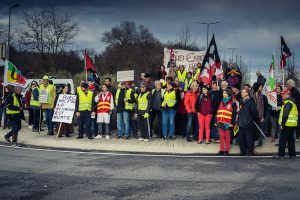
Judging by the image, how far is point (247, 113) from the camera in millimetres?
11633

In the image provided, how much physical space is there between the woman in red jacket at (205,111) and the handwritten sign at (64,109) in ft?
15.0

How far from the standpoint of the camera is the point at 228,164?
10.1 m

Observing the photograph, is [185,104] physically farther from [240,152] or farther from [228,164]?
[228,164]

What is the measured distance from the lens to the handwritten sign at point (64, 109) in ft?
48.1

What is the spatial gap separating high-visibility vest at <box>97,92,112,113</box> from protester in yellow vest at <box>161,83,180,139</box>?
76.3 inches

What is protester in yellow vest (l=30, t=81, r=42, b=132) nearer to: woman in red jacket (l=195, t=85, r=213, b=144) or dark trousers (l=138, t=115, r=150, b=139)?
dark trousers (l=138, t=115, r=150, b=139)

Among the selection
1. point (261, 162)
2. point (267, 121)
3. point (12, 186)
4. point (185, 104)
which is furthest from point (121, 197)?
point (267, 121)

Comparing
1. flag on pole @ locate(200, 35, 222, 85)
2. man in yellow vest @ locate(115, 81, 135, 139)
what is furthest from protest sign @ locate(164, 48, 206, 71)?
man in yellow vest @ locate(115, 81, 135, 139)

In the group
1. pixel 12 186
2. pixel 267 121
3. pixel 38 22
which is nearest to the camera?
pixel 12 186

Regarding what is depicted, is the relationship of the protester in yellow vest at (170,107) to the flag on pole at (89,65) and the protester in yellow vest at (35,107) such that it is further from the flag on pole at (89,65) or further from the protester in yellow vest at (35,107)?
the protester in yellow vest at (35,107)

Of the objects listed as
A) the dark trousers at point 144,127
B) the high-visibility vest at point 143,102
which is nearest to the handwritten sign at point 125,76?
the high-visibility vest at point 143,102

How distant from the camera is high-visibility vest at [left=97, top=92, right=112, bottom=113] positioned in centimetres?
1447

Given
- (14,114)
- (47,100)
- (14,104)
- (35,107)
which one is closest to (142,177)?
(14,114)

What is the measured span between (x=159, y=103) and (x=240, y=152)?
145 inches
